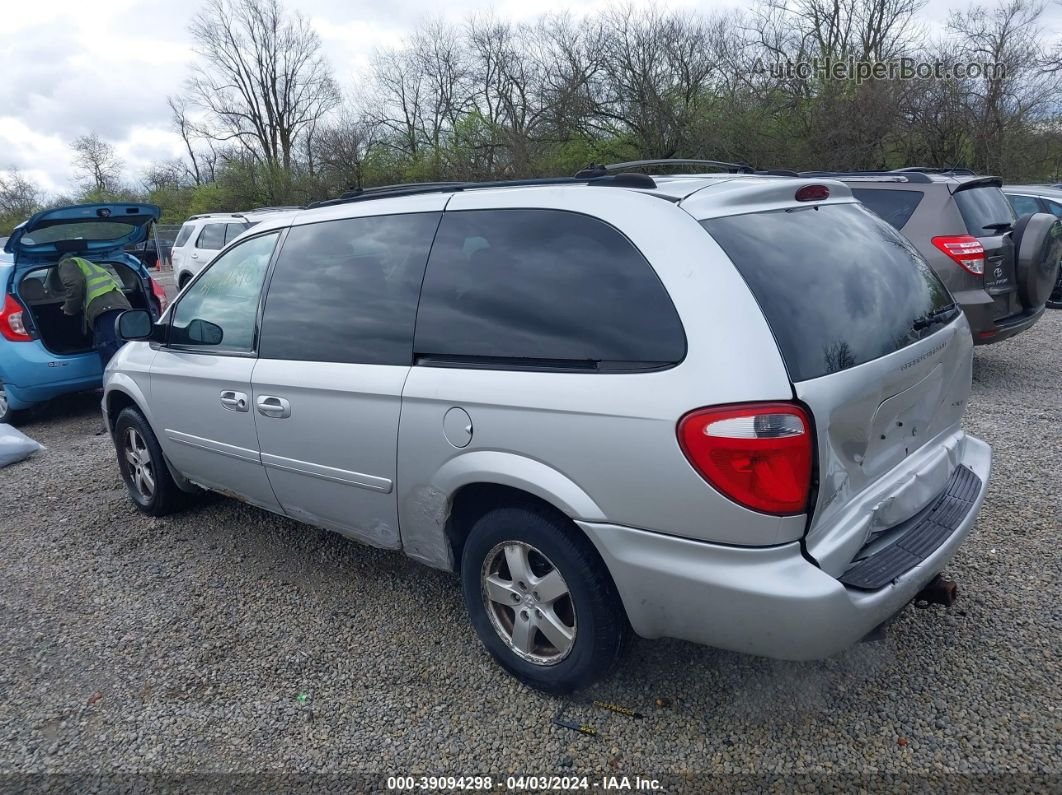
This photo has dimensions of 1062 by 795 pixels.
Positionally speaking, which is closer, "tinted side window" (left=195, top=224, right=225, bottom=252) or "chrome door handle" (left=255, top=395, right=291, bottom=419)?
"chrome door handle" (left=255, top=395, right=291, bottom=419)

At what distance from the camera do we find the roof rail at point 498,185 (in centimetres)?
260

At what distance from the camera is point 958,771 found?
7.40 ft

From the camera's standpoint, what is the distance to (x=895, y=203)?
638 cm

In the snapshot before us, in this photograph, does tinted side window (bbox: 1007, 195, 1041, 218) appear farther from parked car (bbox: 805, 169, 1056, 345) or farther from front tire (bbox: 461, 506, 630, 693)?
front tire (bbox: 461, 506, 630, 693)

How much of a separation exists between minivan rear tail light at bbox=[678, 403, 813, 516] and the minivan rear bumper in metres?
0.16

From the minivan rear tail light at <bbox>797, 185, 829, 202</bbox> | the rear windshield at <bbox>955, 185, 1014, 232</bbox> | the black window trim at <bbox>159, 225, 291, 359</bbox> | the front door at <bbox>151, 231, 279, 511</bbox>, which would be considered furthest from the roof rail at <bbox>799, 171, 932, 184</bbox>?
the front door at <bbox>151, 231, 279, 511</bbox>

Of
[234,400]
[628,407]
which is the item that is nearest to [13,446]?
[234,400]

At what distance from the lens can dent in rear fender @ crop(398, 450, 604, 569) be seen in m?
2.34

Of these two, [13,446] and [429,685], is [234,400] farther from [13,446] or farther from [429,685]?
[13,446]

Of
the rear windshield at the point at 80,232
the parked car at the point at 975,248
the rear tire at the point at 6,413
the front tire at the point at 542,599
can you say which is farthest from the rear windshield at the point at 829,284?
the rear tire at the point at 6,413

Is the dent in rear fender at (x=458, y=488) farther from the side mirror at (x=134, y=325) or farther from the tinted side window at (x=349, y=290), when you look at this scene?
the side mirror at (x=134, y=325)

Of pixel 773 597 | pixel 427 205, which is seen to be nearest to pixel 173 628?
pixel 427 205

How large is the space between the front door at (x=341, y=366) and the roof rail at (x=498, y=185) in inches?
7.3

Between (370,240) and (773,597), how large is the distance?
6.95 ft
